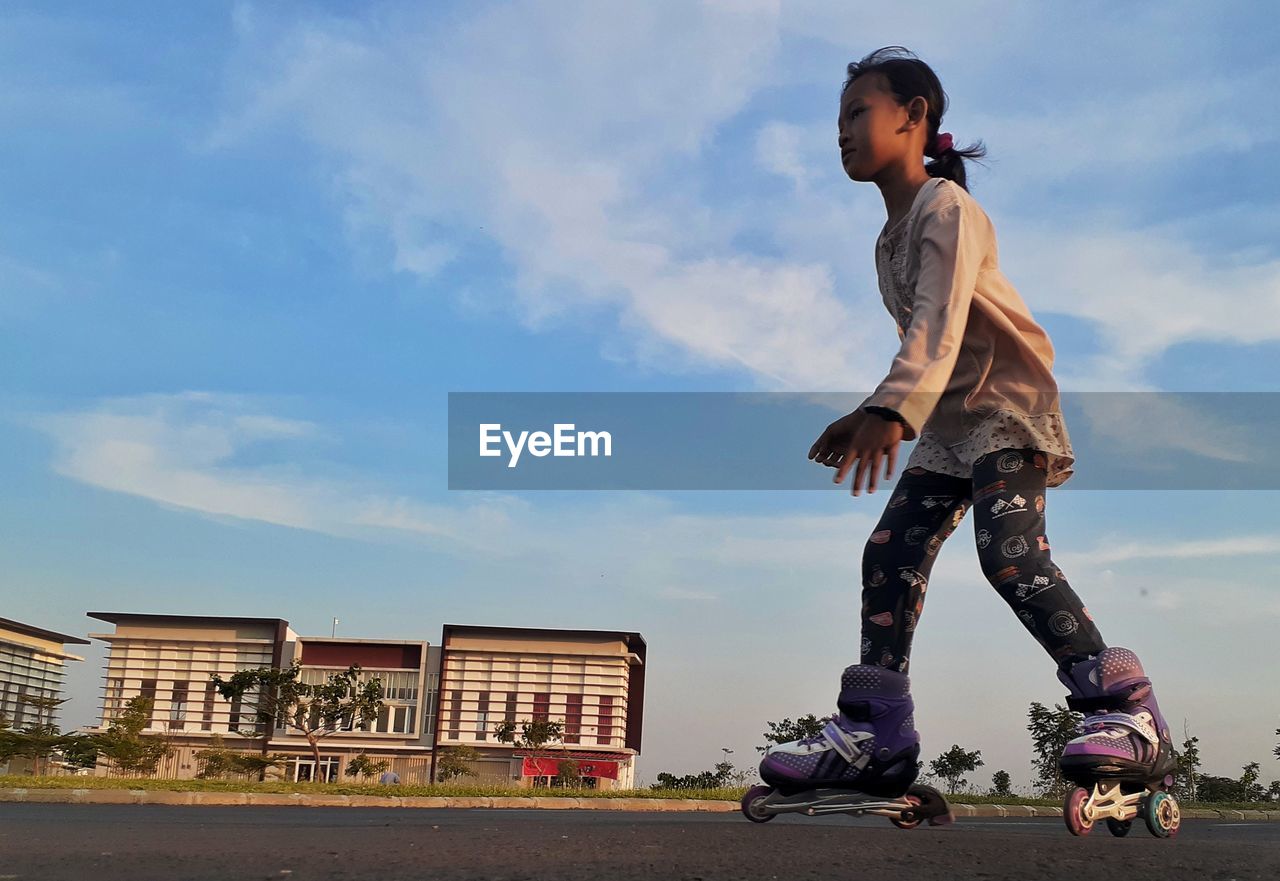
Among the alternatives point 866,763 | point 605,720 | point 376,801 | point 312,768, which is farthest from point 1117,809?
point 312,768

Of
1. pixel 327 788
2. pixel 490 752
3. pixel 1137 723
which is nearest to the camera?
pixel 1137 723

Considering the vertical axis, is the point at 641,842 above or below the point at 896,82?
below

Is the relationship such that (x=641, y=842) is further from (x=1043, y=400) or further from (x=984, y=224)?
(x=984, y=224)

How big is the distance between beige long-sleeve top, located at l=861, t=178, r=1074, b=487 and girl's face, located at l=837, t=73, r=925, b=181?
0.66ft

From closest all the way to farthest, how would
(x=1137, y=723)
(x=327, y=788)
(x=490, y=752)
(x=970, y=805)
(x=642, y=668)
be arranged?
(x=1137, y=723) → (x=970, y=805) → (x=327, y=788) → (x=490, y=752) → (x=642, y=668)

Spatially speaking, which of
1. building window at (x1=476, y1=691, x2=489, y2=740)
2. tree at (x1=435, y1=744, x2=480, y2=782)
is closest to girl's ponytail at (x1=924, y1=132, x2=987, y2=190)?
tree at (x1=435, y1=744, x2=480, y2=782)

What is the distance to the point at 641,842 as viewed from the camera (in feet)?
10.3

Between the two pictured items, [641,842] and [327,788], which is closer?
[641,842]

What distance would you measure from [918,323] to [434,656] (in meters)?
55.2

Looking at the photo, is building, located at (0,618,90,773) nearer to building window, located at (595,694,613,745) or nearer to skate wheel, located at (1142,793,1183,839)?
building window, located at (595,694,613,745)

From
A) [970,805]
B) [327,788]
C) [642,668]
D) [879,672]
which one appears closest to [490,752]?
[642,668]

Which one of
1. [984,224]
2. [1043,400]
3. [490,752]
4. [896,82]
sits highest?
[896,82]

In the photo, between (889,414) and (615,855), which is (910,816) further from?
(889,414)

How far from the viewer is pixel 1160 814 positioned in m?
3.16
